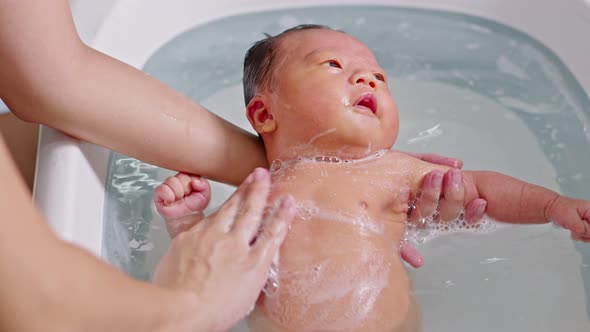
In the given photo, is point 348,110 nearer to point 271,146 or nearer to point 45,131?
point 271,146

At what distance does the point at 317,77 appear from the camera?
1195 millimetres

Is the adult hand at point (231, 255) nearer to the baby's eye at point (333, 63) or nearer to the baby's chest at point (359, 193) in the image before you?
the baby's chest at point (359, 193)

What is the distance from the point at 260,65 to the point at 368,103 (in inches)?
8.7

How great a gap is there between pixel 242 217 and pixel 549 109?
2.69ft

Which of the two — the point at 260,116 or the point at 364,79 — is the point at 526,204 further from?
the point at 260,116

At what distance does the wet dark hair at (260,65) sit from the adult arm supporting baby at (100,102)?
0.09 m

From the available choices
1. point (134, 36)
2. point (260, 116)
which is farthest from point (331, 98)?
point (134, 36)

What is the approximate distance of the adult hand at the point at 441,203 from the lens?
1.17 metres

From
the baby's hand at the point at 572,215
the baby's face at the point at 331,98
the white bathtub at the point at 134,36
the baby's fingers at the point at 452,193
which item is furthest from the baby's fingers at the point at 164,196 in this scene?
the baby's hand at the point at 572,215

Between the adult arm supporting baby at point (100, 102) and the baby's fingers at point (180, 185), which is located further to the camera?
the baby's fingers at point (180, 185)

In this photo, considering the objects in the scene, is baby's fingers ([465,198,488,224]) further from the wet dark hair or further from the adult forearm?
the wet dark hair

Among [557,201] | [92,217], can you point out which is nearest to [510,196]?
[557,201]

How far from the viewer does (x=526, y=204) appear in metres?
1.18

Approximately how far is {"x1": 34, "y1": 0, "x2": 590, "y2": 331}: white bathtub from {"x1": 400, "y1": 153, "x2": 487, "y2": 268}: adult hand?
9.4 inches
